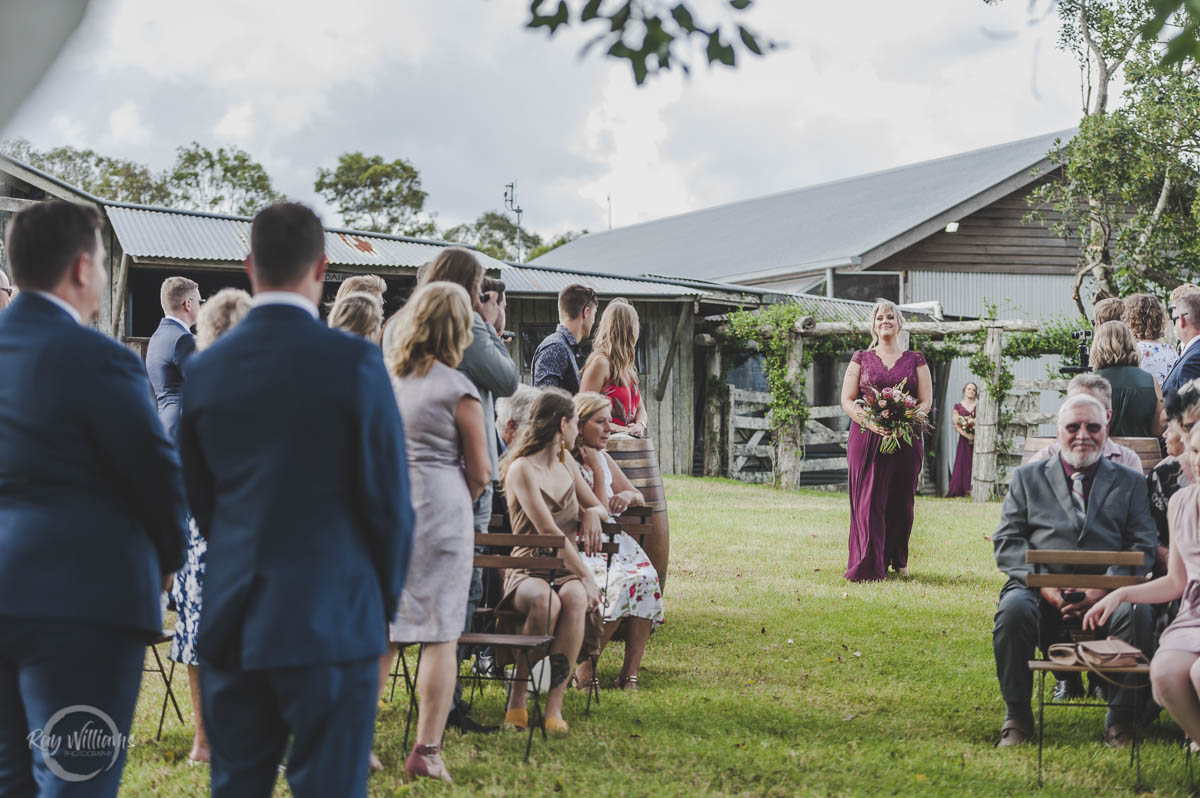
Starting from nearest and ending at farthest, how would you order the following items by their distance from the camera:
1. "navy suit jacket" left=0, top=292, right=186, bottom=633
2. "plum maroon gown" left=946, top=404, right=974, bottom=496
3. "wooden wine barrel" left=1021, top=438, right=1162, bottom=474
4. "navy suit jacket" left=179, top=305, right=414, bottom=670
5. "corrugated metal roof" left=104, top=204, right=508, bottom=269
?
"navy suit jacket" left=179, top=305, right=414, bottom=670 < "navy suit jacket" left=0, top=292, right=186, bottom=633 < "wooden wine barrel" left=1021, top=438, right=1162, bottom=474 < "corrugated metal roof" left=104, top=204, right=508, bottom=269 < "plum maroon gown" left=946, top=404, right=974, bottom=496

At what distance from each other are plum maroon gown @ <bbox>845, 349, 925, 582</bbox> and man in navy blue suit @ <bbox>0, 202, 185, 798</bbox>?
715 cm

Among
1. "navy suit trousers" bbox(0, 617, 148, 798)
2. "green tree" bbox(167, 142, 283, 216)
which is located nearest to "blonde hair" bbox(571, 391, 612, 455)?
"navy suit trousers" bbox(0, 617, 148, 798)

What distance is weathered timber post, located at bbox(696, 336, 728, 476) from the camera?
1919 cm

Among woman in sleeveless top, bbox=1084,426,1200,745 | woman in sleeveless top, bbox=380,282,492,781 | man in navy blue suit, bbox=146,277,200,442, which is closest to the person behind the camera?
woman in sleeveless top, bbox=380,282,492,781

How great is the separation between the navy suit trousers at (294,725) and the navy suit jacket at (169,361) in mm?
4028

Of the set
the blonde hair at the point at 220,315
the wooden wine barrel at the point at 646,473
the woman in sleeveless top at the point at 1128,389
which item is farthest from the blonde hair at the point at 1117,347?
the blonde hair at the point at 220,315

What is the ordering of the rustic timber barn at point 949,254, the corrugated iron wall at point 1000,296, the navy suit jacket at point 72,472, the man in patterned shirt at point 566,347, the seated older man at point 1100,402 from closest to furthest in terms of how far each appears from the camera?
the navy suit jacket at point 72,472 → the seated older man at point 1100,402 → the man in patterned shirt at point 566,347 → the rustic timber barn at point 949,254 → the corrugated iron wall at point 1000,296

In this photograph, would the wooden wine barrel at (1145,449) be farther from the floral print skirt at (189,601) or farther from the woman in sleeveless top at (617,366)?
the floral print skirt at (189,601)

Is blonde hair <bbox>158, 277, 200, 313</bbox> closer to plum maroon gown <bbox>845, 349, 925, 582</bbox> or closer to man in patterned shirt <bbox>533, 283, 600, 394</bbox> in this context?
man in patterned shirt <bbox>533, 283, 600, 394</bbox>

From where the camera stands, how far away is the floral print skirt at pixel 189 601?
4.55 metres

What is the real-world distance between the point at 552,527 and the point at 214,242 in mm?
10409

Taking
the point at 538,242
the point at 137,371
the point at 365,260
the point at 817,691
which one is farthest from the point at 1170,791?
the point at 538,242

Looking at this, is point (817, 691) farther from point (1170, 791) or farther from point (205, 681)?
point (205, 681)

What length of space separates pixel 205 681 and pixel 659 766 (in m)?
2.49
